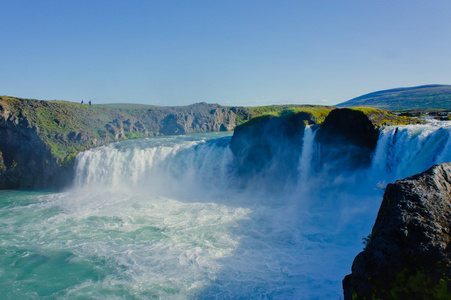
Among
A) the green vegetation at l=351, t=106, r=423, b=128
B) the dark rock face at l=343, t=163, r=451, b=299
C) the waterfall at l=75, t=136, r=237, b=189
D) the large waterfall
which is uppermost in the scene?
the green vegetation at l=351, t=106, r=423, b=128

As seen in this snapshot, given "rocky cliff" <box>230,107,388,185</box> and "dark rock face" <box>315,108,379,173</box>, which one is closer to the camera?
"dark rock face" <box>315,108,379,173</box>

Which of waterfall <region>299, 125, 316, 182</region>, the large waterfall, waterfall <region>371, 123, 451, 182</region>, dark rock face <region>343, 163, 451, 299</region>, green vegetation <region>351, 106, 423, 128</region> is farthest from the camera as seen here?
waterfall <region>299, 125, 316, 182</region>

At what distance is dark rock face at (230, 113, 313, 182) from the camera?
74.6 feet

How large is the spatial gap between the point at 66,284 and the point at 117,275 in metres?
2.02

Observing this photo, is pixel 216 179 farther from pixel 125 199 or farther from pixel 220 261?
pixel 220 261

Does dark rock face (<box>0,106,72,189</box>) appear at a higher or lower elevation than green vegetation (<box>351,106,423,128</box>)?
lower

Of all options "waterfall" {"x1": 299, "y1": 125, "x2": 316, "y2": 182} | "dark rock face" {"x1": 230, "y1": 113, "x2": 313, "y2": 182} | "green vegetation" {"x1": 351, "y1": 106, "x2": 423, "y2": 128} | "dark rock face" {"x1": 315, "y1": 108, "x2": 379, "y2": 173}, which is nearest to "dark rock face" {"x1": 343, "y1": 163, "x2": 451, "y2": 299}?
"dark rock face" {"x1": 315, "y1": 108, "x2": 379, "y2": 173}

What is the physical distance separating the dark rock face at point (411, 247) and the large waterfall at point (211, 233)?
4873 mm

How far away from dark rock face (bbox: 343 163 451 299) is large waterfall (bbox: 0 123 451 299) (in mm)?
4873

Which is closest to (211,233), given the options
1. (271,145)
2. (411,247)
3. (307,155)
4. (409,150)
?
(307,155)

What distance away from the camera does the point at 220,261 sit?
12.0 meters

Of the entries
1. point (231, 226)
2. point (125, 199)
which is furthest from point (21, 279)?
point (125, 199)

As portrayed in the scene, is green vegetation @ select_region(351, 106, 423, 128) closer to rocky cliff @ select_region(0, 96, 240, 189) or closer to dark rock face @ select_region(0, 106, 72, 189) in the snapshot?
rocky cliff @ select_region(0, 96, 240, 189)

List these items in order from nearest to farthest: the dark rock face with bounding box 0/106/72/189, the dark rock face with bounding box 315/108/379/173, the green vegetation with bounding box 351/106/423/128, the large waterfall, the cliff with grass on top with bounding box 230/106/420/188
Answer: the large waterfall, the green vegetation with bounding box 351/106/423/128, the dark rock face with bounding box 315/108/379/173, the cliff with grass on top with bounding box 230/106/420/188, the dark rock face with bounding box 0/106/72/189
